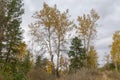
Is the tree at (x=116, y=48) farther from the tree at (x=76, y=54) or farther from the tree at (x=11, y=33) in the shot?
the tree at (x=11, y=33)

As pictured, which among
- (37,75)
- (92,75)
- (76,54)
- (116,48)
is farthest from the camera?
(116,48)

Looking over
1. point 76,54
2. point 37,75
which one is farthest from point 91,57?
point 37,75

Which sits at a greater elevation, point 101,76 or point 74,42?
point 74,42

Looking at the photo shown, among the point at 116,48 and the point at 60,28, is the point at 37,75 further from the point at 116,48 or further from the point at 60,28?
the point at 116,48

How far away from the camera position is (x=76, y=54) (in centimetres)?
4988

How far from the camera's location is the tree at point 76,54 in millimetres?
49178

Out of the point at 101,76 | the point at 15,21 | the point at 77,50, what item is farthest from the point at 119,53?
the point at 101,76

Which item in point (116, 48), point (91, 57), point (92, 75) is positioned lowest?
point (92, 75)

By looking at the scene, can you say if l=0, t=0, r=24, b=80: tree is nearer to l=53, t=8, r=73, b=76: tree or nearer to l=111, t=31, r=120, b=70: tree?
l=53, t=8, r=73, b=76: tree

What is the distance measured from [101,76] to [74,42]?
24.0 meters

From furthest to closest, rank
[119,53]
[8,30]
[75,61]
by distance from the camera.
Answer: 1. [119,53]
2. [75,61]
3. [8,30]

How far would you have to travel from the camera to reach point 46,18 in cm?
4231

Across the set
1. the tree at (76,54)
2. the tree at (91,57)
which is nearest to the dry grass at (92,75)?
the tree at (76,54)

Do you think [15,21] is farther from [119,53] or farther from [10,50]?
[119,53]
